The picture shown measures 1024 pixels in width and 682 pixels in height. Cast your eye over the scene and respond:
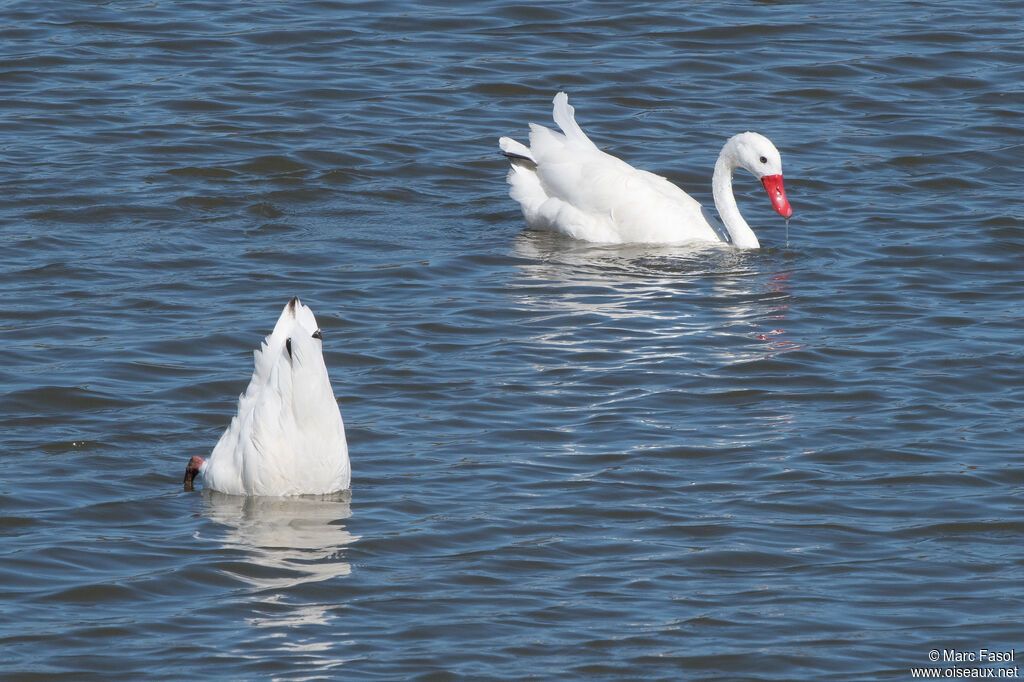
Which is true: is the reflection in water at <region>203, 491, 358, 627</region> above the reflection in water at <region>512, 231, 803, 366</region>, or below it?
below

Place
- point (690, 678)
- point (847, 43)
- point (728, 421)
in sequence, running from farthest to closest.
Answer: point (847, 43), point (728, 421), point (690, 678)

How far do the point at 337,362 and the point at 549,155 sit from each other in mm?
3446

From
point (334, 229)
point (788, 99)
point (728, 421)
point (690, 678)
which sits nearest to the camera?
point (690, 678)

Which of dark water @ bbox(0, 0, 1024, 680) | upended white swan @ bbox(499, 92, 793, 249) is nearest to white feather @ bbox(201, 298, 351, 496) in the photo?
dark water @ bbox(0, 0, 1024, 680)

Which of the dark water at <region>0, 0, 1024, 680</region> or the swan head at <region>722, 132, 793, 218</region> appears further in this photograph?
the swan head at <region>722, 132, 793, 218</region>

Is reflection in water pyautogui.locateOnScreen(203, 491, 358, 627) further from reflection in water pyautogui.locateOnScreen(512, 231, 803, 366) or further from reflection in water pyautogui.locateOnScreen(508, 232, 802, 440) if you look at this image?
reflection in water pyautogui.locateOnScreen(512, 231, 803, 366)

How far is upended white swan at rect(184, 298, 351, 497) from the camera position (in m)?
6.86

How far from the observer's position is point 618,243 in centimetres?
1162

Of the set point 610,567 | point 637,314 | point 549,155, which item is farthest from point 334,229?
point 610,567

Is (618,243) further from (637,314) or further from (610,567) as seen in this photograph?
(610,567)

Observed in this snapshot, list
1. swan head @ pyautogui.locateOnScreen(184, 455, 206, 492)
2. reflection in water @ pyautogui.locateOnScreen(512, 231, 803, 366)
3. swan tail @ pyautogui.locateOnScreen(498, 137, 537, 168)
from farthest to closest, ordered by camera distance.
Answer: swan tail @ pyautogui.locateOnScreen(498, 137, 537, 168) → reflection in water @ pyautogui.locateOnScreen(512, 231, 803, 366) → swan head @ pyautogui.locateOnScreen(184, 455, 206, 492)

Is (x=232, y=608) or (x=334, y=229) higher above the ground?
(x=334, y=229)

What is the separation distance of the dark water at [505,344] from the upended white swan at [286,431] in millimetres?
120

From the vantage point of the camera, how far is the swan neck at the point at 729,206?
1154 cm
